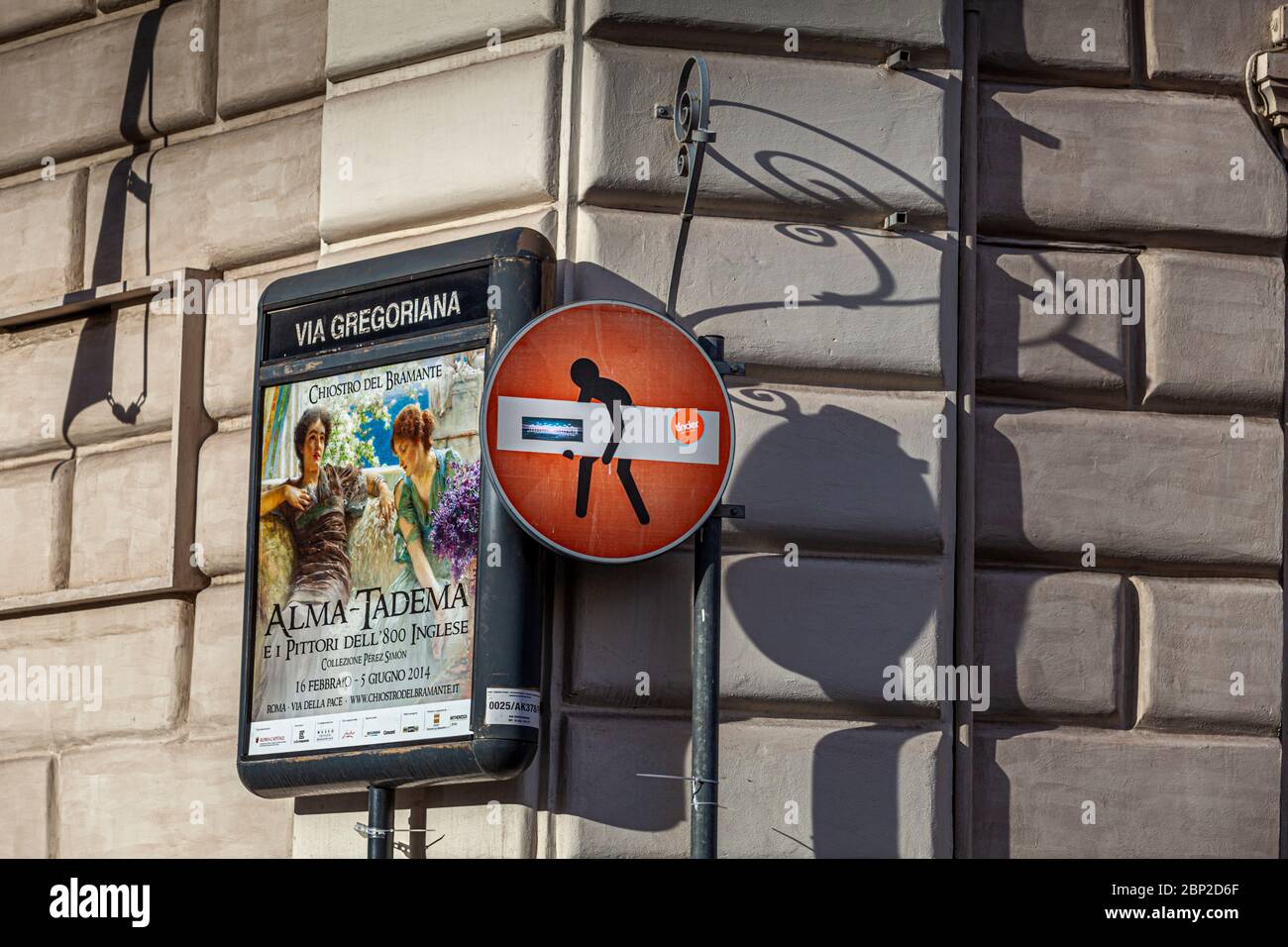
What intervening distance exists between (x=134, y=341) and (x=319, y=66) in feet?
4.85

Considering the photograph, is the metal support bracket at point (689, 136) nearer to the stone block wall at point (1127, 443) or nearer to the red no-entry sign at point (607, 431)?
the red no-entry sign at point (607, 431)

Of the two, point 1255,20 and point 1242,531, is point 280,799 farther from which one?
point 1255,20

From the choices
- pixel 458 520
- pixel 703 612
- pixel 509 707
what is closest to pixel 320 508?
pixel 458 520

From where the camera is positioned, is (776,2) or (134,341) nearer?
(776,2)

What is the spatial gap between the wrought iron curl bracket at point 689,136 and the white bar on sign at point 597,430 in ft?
1.82

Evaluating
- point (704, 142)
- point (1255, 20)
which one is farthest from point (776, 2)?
point (1255, 20)

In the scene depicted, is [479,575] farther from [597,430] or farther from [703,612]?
[703,612]

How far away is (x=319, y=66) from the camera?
8.71 metres

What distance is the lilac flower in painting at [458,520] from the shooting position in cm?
739

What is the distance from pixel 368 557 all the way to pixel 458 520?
1.43 ft

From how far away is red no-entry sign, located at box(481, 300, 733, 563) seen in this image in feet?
23.6

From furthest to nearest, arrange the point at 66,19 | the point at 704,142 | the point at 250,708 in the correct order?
1. the point at 66,19
2. the point at 250,708
3. the point at 704,142

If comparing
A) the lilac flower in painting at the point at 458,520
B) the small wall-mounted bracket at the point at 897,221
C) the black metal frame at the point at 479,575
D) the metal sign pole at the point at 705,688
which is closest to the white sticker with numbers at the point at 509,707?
the black metal frame at the point at 479,575

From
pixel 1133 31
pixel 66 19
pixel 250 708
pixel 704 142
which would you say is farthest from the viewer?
pixel 66 19
